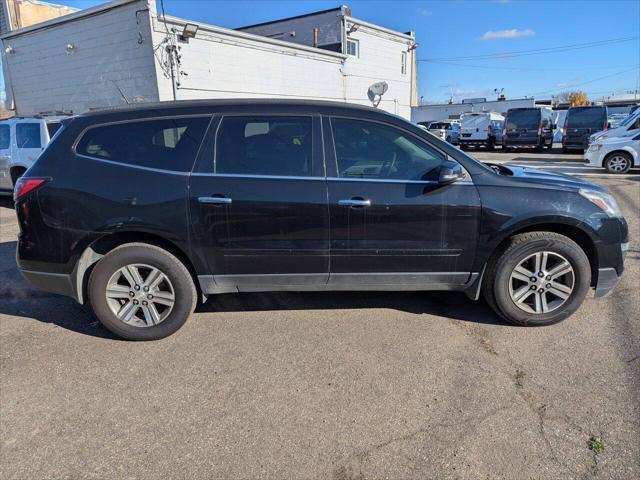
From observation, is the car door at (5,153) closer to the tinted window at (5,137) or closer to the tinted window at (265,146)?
the tinted window at (5,137)

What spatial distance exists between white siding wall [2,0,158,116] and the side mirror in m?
11.0

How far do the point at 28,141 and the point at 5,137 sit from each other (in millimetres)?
664

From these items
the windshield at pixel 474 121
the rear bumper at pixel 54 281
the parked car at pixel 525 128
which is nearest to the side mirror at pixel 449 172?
the rear bumper at pixel 54 281

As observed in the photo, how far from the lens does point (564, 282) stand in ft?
12.3

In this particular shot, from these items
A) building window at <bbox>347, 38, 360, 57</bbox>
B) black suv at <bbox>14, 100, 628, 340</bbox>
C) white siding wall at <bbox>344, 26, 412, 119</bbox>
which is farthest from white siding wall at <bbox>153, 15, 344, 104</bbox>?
black suv at <bbox>14, 100, 628, 340</bbox>

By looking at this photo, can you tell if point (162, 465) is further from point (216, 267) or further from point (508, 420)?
point (508, 420)

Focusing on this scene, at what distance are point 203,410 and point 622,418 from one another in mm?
2477

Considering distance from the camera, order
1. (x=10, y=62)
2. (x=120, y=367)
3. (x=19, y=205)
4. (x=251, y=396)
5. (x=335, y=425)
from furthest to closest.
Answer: (x=10, y=62) < (x=19, y=205) < (x=120, y=367) < (x=251, y=396) < (x=335, y=425)

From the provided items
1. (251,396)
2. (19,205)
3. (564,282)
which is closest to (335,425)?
(251,396)

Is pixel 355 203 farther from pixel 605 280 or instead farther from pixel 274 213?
pixel 605 280

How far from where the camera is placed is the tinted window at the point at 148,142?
3547 mm

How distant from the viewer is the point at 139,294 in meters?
3.60

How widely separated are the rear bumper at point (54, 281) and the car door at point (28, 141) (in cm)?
663

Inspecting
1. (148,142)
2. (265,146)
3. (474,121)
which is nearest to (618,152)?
(474,121)
